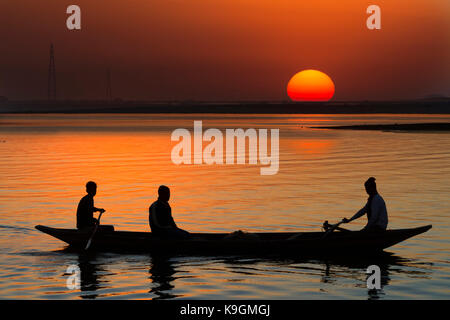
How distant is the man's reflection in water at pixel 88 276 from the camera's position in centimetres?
1619

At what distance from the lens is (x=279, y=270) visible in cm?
1842

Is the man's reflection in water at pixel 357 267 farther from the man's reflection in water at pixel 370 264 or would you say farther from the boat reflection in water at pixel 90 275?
the boat reflection in water at pixel 90 275

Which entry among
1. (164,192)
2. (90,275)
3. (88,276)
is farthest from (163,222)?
(88,276)

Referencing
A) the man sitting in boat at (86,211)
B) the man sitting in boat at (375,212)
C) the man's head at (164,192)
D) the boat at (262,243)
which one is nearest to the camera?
the man's head at (164,192)

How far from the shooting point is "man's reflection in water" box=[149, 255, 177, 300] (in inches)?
637

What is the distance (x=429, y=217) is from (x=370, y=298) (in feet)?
36.5

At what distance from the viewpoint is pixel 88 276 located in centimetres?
1778

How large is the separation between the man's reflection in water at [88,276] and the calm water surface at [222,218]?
1.8 inches

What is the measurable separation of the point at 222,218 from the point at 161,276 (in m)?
8.71

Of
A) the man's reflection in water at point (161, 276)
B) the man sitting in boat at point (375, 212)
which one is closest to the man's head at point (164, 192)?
the man's reflection in water at point (161, 276)
